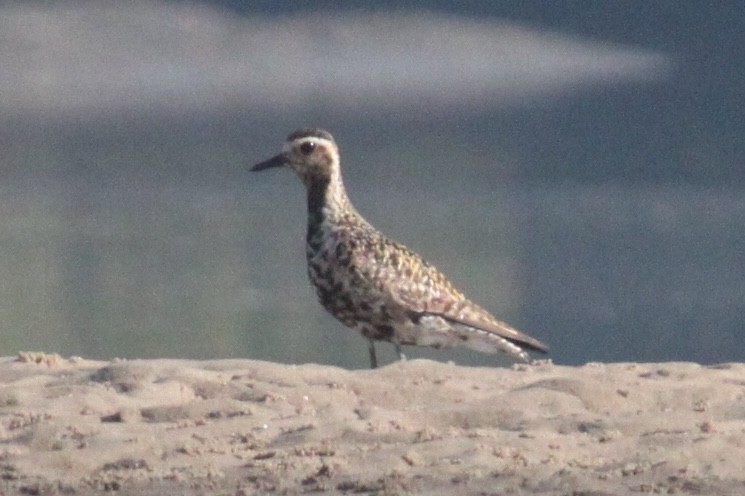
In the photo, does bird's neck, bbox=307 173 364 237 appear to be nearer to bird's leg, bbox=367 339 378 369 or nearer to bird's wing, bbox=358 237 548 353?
bird's wing, bbox=358 237 548 353

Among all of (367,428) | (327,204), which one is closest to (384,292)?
(327,204)

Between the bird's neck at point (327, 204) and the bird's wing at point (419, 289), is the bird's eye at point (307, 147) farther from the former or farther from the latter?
the bird's wing at point (419, 289)

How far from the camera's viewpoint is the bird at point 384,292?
977 centimetres

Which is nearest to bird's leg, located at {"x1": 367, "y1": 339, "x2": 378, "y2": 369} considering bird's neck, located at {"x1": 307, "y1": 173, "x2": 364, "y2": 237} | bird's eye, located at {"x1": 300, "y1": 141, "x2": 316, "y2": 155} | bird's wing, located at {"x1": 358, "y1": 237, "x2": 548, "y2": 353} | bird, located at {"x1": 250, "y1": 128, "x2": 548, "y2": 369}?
bird, located at {"x1": 250, "y1": 128, "x2": 548, "y2": 369}

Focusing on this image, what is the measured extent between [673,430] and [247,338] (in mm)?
7570

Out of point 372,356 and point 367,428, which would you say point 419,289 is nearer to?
point 372,356

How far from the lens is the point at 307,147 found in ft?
34.3

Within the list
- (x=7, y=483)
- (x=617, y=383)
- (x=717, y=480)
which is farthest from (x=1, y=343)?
(x=717, y=480)

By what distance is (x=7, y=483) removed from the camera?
611 cm

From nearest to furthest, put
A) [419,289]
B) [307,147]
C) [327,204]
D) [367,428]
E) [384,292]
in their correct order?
1. [367,428]
2. [384,292]
3. [419,289]
4. [327,204]
5. [307,147]

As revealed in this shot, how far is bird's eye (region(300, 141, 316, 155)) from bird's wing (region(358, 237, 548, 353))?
73 centimetres

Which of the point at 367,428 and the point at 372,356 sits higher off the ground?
the point at 372,356

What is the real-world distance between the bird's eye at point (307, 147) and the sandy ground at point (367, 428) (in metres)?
2.13

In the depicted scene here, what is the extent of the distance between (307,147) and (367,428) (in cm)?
399
